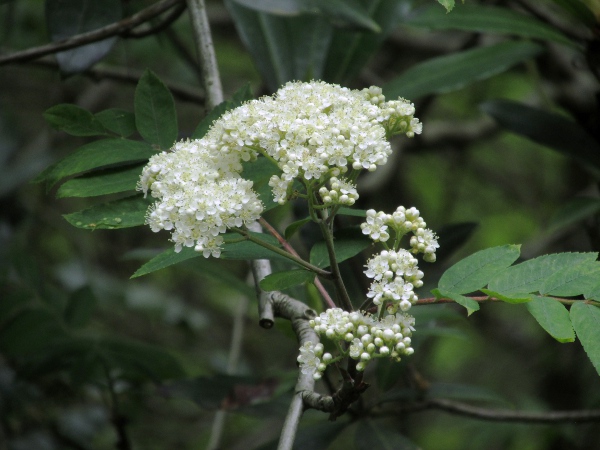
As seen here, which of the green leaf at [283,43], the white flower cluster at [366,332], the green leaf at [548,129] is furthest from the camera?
the green leaf at [283,43]

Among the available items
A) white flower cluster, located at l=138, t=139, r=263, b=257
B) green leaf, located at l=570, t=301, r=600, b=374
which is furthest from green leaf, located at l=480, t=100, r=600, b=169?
white flower cluster, located at l=138, t=139, r=263, b=257

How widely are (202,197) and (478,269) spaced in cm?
51

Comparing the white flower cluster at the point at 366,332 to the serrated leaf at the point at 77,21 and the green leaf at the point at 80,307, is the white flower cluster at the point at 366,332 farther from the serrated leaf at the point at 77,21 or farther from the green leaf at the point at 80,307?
the green leaf at the point at 80,307

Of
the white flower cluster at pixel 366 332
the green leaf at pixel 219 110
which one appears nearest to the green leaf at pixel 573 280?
the white flower cluster at pixel 366 332

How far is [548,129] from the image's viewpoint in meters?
2.26

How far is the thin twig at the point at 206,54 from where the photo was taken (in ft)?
5.43

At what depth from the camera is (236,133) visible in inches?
45.8

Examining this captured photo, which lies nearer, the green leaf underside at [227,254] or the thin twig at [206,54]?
the green leaf underside at [227,254]

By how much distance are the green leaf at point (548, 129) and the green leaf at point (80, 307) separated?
1.51 m

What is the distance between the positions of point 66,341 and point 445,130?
7.13 feet

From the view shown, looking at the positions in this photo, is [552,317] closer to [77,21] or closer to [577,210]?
[577,210]

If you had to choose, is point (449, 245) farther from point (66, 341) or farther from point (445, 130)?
point (445, 130)

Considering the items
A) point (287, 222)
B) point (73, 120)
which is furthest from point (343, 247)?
point (287, 222)

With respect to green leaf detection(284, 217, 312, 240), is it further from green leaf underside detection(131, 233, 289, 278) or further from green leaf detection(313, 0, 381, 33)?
green leaf detection(313, 0, 381, 33)
